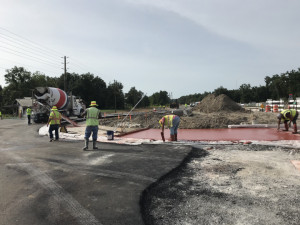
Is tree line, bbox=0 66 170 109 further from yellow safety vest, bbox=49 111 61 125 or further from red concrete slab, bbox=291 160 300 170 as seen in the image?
red concrete slab, bbox=291 160 300 170

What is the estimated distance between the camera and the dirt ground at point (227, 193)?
112 inches

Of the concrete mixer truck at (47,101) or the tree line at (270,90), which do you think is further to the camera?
the tree line at (270,90)

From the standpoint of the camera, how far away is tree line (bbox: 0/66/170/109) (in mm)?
57475

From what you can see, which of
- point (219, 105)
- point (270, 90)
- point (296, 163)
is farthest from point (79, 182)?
point (270, 90)

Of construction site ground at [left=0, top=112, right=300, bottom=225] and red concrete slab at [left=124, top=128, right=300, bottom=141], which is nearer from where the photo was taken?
construction site ground at [left=0, top=112, right=300, bottom=225]

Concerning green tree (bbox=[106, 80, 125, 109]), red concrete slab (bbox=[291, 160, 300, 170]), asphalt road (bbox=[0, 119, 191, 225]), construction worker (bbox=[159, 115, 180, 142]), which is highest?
green tree (bbox=[106, 80, 125, 109])

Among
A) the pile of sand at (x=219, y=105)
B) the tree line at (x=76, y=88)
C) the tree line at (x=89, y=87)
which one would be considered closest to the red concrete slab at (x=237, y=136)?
the pile of sand at (x=219, y=105)

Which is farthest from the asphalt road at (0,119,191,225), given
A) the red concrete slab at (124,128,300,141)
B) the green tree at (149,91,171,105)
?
the green tree at (149,91,171,105)

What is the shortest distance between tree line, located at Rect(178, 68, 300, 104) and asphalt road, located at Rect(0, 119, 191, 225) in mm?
61149

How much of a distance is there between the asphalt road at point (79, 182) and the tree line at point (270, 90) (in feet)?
201

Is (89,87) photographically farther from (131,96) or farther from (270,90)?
(270,90)

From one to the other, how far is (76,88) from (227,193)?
193ft

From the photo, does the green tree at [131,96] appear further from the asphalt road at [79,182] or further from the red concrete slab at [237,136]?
the asphalt road at [79,182]

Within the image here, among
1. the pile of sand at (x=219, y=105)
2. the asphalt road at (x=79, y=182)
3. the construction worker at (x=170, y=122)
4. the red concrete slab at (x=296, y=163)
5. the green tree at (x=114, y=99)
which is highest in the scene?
the green tree at (x=114, y=99)
